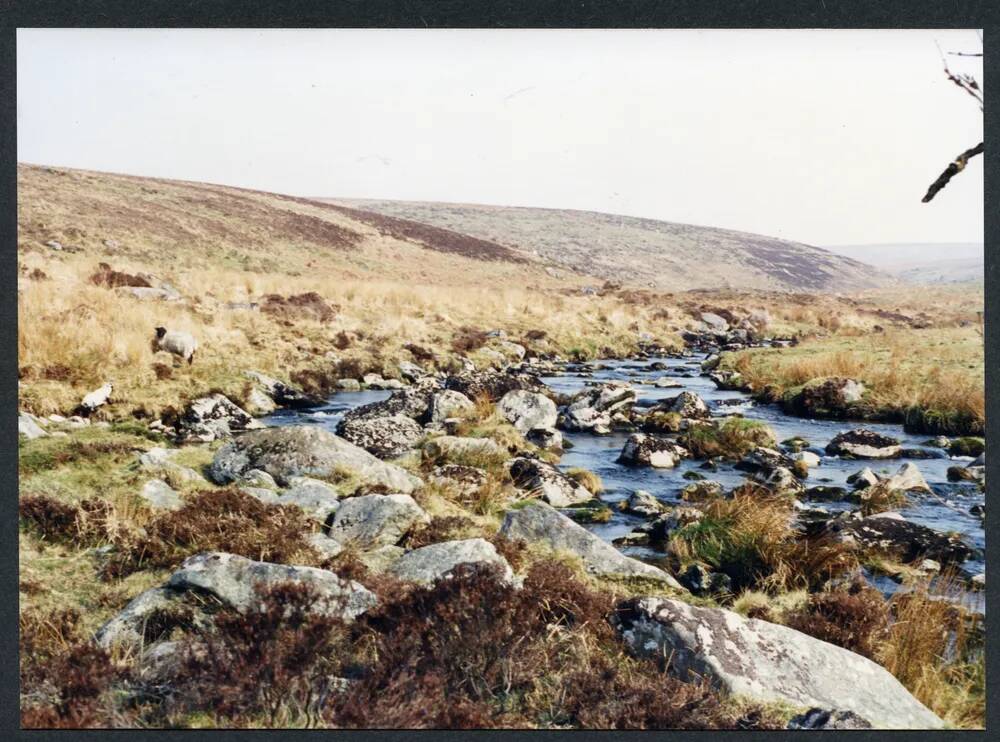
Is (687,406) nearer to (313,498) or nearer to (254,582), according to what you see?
(313,498)

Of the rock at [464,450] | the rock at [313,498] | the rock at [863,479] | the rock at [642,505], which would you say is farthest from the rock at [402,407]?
the rock at [863,479]

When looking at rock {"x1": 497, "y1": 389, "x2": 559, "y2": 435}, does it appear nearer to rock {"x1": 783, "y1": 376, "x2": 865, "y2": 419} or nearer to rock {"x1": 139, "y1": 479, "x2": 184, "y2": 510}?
rock {"x1": 783, "y1": 376, "x2": 865, "y2": 419}

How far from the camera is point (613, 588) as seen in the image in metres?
5.10

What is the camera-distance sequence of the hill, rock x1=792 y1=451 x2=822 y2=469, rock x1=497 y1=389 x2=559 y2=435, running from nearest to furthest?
rock x1=792 y1=451 x2=822 y2=469, the hill, rock x1=497 y1=389 x2=559 y2=435

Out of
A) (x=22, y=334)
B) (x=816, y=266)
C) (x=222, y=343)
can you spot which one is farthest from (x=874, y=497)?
(x=22, y=334)

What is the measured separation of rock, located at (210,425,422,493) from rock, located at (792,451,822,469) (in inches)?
118

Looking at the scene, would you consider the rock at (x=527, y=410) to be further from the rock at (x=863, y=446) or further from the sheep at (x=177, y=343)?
the sheep at (x=177, y=343)

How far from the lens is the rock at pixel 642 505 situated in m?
5.88

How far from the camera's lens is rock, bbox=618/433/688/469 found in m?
6.32

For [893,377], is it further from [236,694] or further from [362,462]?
[236,694]

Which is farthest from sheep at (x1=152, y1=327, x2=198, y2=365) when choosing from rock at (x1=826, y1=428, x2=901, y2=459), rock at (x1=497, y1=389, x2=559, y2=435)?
rock at (x1=826, y1=428, x2=901, y2=459)

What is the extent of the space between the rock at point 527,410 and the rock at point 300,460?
1.01m

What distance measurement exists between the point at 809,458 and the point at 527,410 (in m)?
2.29
